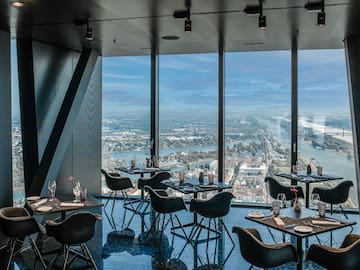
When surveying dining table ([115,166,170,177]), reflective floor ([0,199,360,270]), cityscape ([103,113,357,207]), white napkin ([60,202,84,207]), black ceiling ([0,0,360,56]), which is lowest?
reflective floor ([0,199,360,270])

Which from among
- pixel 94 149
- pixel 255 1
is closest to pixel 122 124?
pixel 94 149

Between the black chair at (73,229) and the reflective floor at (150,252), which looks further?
the reflective floor at (150,252)

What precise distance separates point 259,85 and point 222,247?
3.75 metres

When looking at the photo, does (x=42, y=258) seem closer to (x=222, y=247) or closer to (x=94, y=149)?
(x=222, y=247)

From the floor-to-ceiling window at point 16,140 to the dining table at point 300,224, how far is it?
3.98m

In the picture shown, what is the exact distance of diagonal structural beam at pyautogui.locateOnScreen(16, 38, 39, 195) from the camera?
244 inches

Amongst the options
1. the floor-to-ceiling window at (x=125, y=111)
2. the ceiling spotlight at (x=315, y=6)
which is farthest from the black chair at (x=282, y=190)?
the floor-to-ceiling window at (x=125, y=111)

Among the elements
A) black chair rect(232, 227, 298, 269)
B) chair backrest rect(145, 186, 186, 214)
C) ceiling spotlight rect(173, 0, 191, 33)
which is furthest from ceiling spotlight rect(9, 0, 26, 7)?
black chair rect(232, 227, 298, 269)

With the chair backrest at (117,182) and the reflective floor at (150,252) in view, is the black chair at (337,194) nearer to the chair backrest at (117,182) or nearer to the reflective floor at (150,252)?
the reflective floor at (150,252)

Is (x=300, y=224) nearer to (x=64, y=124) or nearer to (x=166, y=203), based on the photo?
(x=166, y=203)

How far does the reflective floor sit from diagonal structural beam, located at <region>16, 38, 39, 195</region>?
4.73 feet

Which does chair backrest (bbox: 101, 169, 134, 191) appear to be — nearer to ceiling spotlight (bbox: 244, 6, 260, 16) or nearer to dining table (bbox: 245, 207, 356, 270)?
dining table (bbox: 245, 207, 356, 270)

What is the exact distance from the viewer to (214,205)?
5.13 meters

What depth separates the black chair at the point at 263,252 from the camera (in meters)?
3.44
